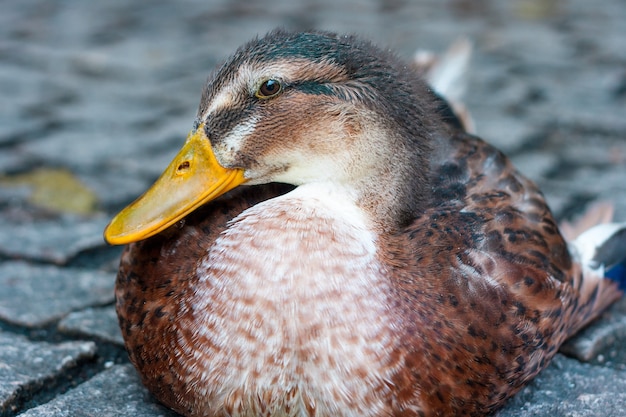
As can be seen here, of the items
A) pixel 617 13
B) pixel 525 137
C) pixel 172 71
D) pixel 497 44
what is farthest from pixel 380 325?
pixel 617 13

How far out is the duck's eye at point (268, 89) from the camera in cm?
209

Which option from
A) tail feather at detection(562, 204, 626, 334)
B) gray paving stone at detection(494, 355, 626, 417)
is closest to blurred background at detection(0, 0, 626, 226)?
tail feather at detection(562, 204, 626, 334)

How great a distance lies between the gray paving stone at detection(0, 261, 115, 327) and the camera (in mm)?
2770

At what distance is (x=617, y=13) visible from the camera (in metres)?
7.43

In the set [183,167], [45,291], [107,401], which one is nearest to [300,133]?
[183,167]

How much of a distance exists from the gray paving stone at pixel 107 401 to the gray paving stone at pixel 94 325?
0.25m

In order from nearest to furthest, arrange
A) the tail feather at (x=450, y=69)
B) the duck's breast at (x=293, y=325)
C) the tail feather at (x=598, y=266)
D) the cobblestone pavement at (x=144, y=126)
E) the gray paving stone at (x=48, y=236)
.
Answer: the duck's breast at (x=293, y=325), the cobblestone pavement at (x=144, y=126), the tail feather at (x=598, y=266), the gray paving stone at (x=48, y=236), the tail feather at (x=450, y=69)

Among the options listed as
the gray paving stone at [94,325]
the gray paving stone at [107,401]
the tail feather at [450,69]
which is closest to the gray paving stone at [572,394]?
the gray paving stone at [107,401]

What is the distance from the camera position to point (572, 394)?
2.31 m

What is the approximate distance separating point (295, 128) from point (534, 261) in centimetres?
74

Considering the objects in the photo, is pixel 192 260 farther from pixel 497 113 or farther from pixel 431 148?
pixel 497 113

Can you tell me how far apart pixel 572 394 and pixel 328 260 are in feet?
2.95

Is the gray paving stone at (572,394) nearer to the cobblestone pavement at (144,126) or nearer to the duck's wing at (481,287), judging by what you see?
the cobblestone pavement at (144,126)

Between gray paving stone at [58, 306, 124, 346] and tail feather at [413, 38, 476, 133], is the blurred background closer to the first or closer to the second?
tail feather at [413, 38, 476, 133]
